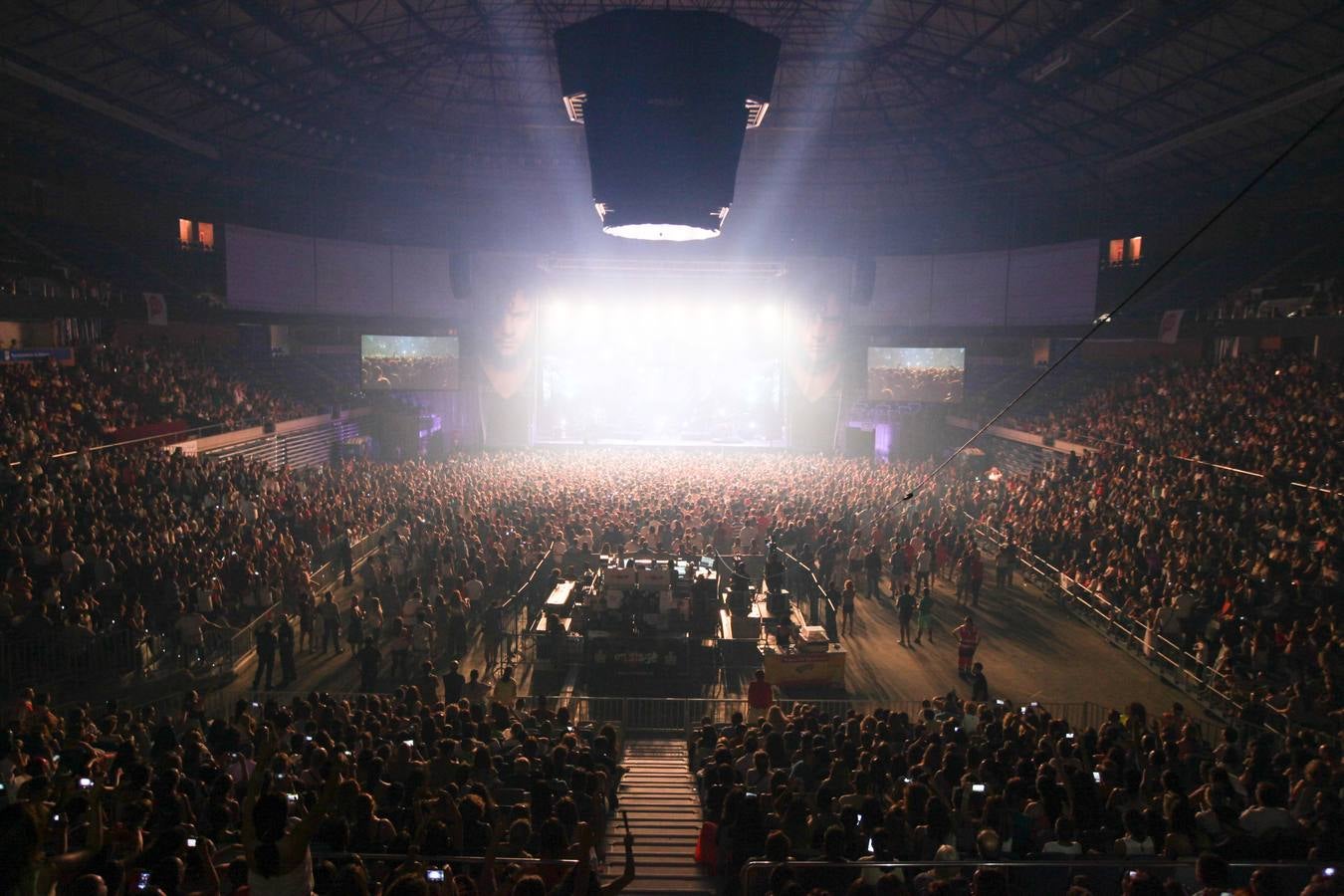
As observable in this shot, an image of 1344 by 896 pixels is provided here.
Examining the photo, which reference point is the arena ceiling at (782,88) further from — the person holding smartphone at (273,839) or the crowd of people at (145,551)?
the person holding smartphone at (273,839)

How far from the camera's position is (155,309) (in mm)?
28984

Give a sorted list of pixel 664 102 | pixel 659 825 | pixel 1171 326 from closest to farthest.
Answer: pixel 664 102 → pixel 659 825 → pixel 1171 326

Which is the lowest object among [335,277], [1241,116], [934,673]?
[934,673]

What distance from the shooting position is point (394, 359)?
3791 centimetres

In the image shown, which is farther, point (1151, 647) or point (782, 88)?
point (782, 88)

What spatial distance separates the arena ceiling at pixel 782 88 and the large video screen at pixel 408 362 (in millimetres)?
6480

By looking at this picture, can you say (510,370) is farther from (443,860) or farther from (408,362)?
(443,860)

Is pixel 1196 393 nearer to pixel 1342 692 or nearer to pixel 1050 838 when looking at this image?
pixel 1342 692

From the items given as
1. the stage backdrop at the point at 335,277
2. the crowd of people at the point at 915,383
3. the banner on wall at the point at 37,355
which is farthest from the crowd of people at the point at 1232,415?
the banner on wall at the point at 37,355

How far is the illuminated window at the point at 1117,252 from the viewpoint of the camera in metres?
32.8

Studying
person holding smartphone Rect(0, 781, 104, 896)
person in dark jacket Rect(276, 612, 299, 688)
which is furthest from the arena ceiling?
person holding smartphone Rect(0, 781, 104, 896)

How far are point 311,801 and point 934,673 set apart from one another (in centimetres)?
1073

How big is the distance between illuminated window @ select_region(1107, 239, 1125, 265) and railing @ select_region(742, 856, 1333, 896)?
99.9 ft

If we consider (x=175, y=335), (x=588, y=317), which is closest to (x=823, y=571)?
(x=588, y=317)
